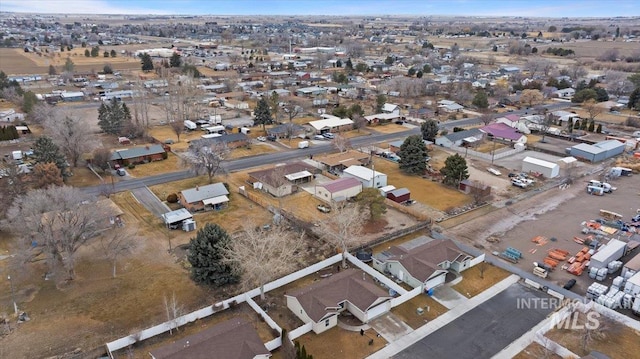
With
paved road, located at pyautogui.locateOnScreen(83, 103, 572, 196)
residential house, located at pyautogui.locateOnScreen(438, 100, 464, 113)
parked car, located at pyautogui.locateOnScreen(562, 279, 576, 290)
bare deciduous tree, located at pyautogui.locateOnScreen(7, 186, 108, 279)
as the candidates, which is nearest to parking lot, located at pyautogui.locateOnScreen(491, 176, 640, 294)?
parked car, located at pyautogui.locateOnScreen(562, 279, 576, 290)

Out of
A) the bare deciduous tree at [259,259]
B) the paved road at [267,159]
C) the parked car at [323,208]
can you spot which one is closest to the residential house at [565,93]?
the paved road at [267,159]

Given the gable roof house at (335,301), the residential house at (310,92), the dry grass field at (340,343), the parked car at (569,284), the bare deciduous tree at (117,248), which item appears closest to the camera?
the dry grass field at (340,343)

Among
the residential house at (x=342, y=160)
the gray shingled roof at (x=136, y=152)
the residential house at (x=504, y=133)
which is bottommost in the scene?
the residential house at (x=342, y=160)

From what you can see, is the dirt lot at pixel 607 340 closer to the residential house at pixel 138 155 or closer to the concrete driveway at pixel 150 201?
the concrete driveway at pixel 150 201

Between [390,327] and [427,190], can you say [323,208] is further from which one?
[390,327]

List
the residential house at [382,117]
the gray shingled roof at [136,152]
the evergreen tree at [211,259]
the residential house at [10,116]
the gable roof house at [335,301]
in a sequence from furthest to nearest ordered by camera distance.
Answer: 1. the residential house at [382,117]
2. the residential house at [10,116]
3. the gray shingled roof at [136,152]
4. the evergreen tree at [211,259]
5. the gable roof house at [335,301]

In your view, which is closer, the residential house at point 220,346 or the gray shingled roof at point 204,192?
the residential house at point 220,346

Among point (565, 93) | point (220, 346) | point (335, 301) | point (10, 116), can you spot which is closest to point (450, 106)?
point (565, 93)

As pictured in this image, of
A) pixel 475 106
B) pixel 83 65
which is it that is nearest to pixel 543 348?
pixel 475 106
